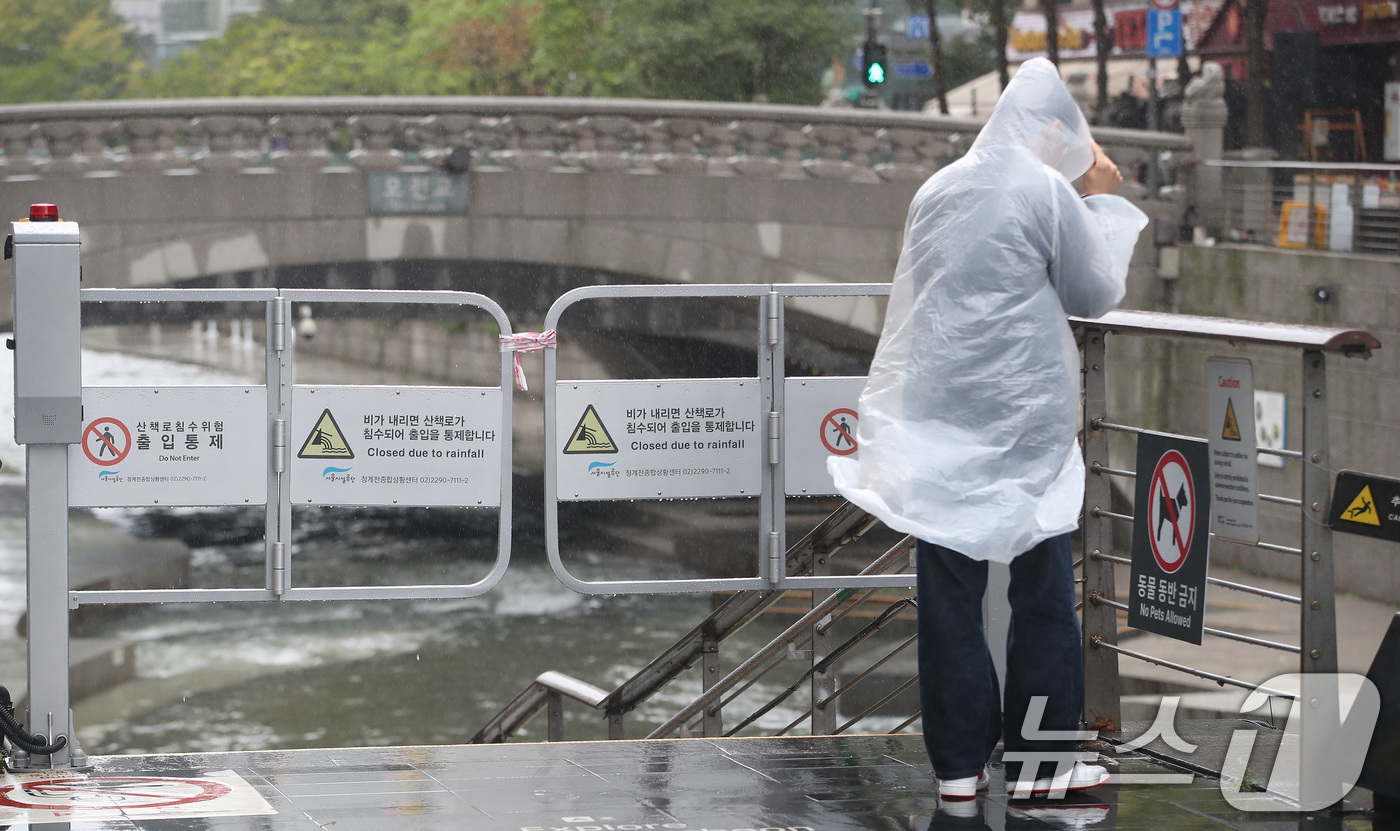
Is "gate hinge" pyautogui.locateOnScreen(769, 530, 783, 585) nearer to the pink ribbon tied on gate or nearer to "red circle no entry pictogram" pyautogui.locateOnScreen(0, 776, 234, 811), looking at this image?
the pink ribbon tied on gate

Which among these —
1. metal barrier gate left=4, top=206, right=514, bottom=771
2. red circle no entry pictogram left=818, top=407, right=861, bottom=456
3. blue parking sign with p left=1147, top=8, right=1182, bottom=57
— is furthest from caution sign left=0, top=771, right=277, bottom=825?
blue parking sign with p left=1147, top=8, right=1182, bottom=57

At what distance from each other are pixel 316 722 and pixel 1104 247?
1397cm

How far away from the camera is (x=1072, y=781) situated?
3.96 m

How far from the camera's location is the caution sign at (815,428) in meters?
4.80

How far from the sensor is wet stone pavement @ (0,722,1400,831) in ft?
12.2

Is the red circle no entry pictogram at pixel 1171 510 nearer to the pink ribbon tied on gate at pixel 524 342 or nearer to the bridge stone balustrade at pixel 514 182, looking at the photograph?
the pink ribbon tied on gate at pixel 524 342

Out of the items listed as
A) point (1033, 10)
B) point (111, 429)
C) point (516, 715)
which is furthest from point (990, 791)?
point (1033, 10)

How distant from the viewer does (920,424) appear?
366cm

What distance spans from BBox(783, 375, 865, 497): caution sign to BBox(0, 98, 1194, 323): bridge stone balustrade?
14.3 meters

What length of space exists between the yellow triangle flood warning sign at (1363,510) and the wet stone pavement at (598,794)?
2.25 ft

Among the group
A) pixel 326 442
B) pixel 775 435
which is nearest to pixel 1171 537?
pixel 775 435

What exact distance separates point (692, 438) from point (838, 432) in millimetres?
452

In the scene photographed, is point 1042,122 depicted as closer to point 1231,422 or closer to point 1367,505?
point 1231,422

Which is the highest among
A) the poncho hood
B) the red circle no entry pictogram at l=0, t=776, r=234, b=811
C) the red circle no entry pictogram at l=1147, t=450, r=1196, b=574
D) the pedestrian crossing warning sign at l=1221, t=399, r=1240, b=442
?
the poncho hood
